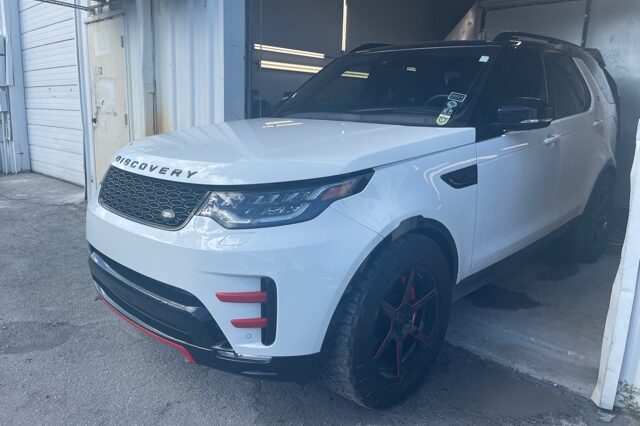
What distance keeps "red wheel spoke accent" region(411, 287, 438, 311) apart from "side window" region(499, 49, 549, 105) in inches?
53.1

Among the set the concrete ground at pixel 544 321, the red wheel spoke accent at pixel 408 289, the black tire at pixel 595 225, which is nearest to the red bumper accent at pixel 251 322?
the red wheel spoke accent at pixel 408 289

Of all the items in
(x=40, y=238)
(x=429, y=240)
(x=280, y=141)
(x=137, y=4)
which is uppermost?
(x=137, y=4)

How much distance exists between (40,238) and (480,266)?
475 cm

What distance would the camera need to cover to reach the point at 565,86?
4.07 meters

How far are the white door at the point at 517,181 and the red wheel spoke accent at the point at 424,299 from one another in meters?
0.47

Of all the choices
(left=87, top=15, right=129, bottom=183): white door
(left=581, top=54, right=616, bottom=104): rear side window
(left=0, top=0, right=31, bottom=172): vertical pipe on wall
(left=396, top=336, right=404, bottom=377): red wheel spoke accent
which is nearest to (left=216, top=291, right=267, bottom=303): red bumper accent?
(left=396, top=336, right=404, bottom=377): red wheel spoke accent

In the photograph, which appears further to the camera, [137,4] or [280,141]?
[137,4]

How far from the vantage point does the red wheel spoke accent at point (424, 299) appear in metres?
2.58

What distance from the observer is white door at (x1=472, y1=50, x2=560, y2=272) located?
3023 mm

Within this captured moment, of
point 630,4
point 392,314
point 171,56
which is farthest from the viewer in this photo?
point 630,4

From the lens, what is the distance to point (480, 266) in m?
3.10

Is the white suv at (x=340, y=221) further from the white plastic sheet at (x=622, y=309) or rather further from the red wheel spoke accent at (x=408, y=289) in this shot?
the white plastic sheet at (x=622, y=309)

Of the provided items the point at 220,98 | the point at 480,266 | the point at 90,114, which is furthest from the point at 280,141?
the point at 90,114

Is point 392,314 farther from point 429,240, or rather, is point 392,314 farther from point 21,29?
point 21,29
